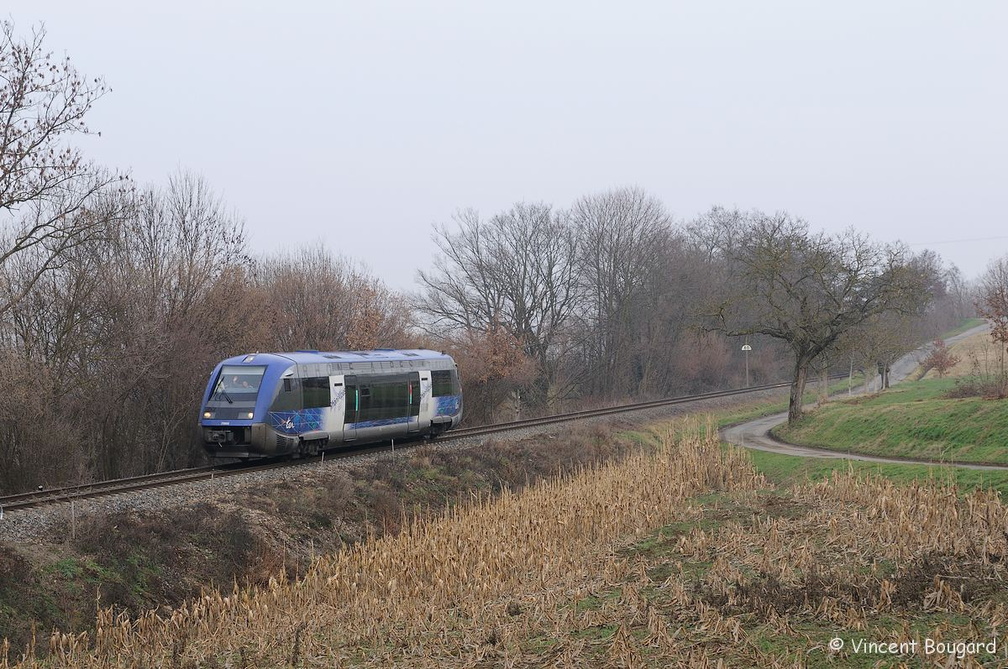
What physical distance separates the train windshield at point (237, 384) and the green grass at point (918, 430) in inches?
599

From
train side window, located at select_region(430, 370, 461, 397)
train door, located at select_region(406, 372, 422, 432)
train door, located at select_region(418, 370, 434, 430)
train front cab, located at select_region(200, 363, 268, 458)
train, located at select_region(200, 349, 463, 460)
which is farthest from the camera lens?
train side window, located at select_region(430, 370, 461, 397)

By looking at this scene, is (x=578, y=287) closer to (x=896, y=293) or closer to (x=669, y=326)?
(x=669, y=326)

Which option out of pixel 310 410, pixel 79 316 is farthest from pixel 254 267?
pixel 310 410

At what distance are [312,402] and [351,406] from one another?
5.54 feet

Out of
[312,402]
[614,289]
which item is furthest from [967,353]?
[312,402]

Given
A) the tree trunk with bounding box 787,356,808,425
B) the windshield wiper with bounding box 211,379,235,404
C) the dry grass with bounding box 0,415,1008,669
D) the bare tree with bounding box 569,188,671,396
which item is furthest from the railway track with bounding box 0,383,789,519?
the bare tree with bounding box 569,188,671,396

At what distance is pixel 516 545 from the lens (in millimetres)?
13188

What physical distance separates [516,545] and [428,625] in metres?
3.33

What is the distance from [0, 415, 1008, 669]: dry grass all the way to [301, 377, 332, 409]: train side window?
7607 mm

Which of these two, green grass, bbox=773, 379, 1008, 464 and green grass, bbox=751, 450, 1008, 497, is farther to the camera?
green grass, bbox=773, 379, 1008, 464

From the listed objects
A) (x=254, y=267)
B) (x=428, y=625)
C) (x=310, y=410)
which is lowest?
(x=428, y=625)

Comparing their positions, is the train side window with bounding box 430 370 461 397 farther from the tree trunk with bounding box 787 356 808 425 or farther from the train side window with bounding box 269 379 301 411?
the tree trunk with bounding box 787 356 808 425

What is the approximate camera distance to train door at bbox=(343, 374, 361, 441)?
23516 millimetres

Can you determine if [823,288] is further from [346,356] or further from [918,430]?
[346,356]
